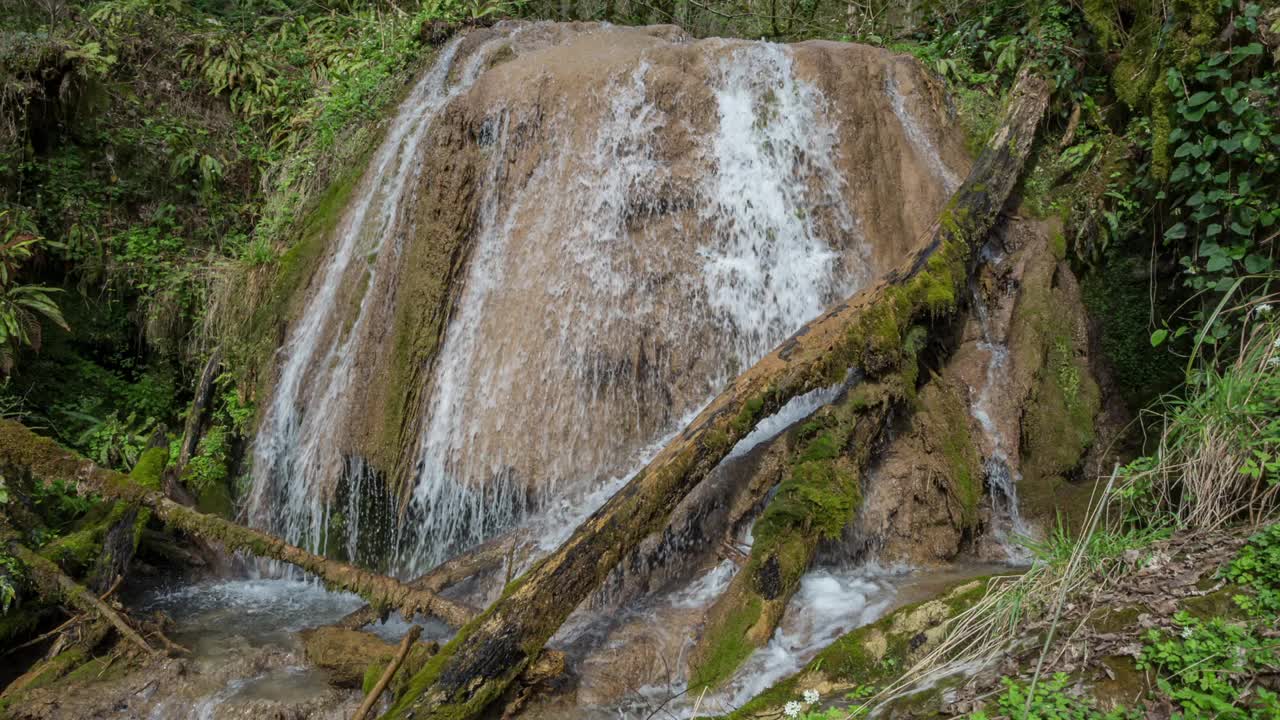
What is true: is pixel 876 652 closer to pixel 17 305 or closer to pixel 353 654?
pixel 353 654

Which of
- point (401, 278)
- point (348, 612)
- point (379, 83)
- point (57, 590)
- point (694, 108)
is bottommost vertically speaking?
point (348, 612)

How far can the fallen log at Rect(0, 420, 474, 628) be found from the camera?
439cm

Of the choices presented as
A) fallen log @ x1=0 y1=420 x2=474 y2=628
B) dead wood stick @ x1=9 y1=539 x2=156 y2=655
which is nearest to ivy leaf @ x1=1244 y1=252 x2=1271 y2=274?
fallen log @ x1=0 y1=420 x2=474 y2=628

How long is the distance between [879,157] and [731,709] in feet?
16.0

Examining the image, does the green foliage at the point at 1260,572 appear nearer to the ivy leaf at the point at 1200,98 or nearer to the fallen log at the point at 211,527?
the ivy leaf at the point at 1200,98

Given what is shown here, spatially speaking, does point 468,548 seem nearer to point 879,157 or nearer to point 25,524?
point 25,524

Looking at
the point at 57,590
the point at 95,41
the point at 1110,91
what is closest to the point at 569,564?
the point at 57,590

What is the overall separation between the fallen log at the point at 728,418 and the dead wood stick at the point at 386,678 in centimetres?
24

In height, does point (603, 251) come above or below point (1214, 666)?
above

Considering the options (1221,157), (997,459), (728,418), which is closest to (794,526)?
(728,418)

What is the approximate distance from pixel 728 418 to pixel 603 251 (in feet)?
7.80

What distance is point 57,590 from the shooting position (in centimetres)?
440

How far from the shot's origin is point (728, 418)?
A: 4.18m

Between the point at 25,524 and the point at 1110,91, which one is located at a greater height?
the point at 1110,91
